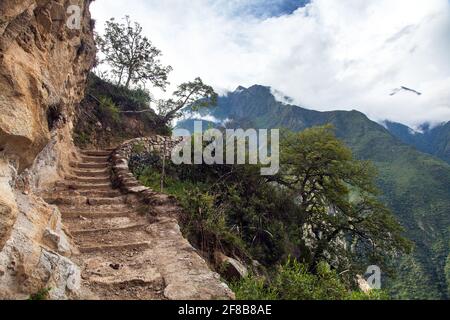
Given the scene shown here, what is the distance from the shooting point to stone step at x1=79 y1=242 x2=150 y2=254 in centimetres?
Answer: 493

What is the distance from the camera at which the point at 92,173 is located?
9.69 m


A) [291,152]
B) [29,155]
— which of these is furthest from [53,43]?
[291,152]

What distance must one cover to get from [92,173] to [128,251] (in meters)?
5.25

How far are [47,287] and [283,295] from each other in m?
2.71

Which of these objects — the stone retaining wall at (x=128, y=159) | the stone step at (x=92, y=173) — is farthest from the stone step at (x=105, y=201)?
the stone step at (x=92, y=173)

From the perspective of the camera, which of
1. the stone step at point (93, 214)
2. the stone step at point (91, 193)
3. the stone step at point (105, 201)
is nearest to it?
the stone step at point (93, 214)

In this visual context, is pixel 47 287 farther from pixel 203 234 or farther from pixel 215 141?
pixel 215 141

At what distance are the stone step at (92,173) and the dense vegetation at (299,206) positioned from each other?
53.5 inches

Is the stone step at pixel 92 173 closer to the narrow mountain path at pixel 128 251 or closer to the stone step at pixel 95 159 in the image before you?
the narrow mountain path at pixel 128 251

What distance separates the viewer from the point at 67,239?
4762 millimetres

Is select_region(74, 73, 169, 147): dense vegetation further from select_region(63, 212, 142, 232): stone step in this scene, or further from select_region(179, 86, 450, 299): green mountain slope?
select_region(63, 212, 142, 232): stone step

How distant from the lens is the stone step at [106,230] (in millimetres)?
5529

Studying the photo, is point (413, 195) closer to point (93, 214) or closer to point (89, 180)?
point (89, 180)
